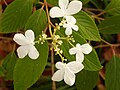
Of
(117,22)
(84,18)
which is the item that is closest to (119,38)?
(117,22)

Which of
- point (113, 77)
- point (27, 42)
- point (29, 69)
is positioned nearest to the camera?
point (27, 42)

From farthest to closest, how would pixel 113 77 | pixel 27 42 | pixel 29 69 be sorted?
pixel 113 77
pixel 29 69
pixel 27 42

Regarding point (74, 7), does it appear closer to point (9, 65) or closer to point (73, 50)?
point (73, 50)

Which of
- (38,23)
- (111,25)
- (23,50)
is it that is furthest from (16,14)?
(111,25)

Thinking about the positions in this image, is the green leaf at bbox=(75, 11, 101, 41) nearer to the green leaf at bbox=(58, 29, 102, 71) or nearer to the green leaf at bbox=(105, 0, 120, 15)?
the green leaf at bbox=(58, 29, 102, 71)

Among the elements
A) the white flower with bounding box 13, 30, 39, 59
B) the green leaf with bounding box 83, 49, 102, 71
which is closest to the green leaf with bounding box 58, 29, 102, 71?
the green leaf with bounding box 83, 49, 102, 71

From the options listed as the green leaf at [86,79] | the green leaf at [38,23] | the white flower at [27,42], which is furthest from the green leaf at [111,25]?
the white flower at [27,42]
